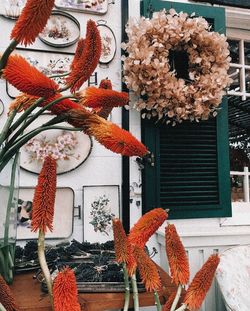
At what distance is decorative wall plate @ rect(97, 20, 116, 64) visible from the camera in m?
1.84

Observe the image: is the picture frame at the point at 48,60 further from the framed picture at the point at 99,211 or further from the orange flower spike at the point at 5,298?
the orange flower spike at the point at 5,298

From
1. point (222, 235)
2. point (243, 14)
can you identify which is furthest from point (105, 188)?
point (243, 14)

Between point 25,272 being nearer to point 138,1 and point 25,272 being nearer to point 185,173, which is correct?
point 185,173

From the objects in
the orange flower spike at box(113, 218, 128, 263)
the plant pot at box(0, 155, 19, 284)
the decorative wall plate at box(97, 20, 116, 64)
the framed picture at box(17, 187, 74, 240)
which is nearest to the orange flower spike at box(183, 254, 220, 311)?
the orange flower spike at box(113, 218, 128, 263)

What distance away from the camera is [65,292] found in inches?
17.7

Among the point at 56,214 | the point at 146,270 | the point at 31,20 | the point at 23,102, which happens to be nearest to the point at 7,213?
the point at 23,102

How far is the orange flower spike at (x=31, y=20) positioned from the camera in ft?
1.37

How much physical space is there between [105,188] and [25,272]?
0.80 m

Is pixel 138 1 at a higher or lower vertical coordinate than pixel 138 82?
higher

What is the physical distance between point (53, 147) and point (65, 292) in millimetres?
1327

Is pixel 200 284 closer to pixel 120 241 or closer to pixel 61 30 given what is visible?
pixel 120 241

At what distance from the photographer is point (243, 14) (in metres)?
2.16

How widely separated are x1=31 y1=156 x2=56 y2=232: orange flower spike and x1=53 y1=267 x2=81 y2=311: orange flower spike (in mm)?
100

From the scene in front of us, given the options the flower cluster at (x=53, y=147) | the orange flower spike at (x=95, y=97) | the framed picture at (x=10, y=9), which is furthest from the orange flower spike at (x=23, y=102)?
the framed picture at (x=10, y=9)
